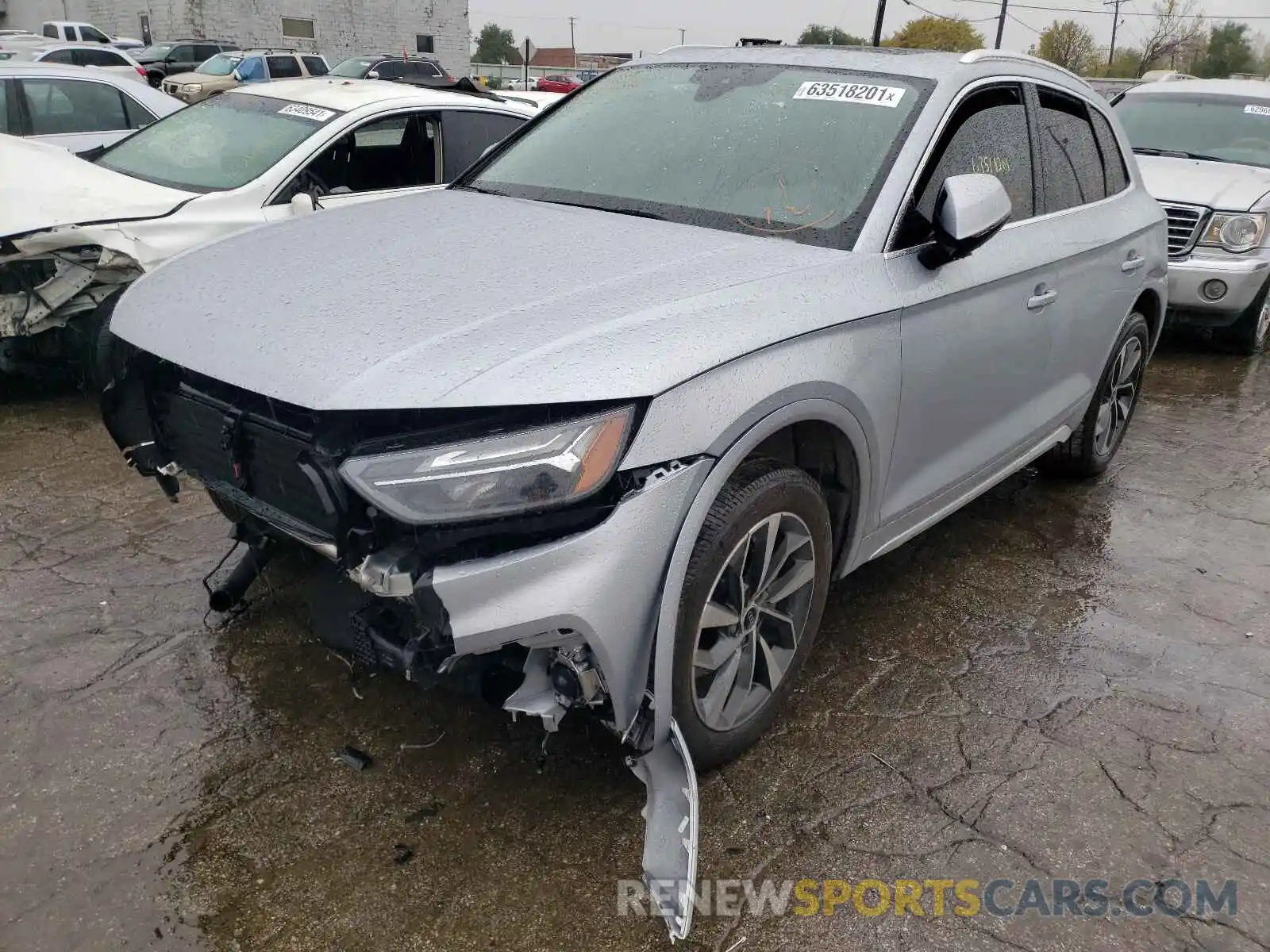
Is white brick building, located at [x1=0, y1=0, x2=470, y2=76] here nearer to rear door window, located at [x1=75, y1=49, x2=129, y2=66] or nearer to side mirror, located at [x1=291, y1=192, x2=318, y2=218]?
rear door window, located at [x1=75, y1=49, x2=129, y2=66]

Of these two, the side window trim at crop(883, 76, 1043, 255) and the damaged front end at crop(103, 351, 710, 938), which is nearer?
the damaged front end at crop(103, 351, 710, 938)

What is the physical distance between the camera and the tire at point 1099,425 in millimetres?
4379

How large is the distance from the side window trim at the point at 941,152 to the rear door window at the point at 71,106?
7.05 metres

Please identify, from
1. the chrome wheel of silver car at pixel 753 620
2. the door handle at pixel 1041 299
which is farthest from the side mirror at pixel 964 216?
the chrome wheel of silver car at pixel 753 620

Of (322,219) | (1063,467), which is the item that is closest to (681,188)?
(322,219)

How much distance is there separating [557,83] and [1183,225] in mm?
35115

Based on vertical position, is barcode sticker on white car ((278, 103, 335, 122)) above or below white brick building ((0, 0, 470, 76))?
below

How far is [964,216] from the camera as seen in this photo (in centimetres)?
264

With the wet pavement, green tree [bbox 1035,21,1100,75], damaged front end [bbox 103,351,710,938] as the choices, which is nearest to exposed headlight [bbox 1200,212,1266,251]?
the wet pavement

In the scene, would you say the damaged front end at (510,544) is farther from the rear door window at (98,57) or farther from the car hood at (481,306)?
the rear door window at (98,57)

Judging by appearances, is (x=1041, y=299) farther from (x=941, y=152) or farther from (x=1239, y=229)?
(x=1239, y=229)

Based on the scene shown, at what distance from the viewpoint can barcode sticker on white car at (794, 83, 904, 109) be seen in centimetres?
307

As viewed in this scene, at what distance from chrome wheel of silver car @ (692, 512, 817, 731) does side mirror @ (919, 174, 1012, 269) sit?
2.84 ft

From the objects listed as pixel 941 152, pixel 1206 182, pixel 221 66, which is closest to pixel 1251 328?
pixel 1206 182
